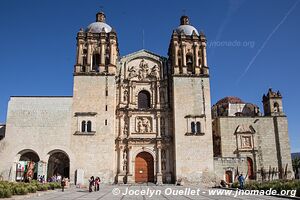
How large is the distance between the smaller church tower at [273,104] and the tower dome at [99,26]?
17.8 m

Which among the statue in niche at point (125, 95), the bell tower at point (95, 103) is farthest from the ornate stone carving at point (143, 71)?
the bell tower at point (95, 103)

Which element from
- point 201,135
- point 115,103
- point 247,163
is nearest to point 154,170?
point 201,135

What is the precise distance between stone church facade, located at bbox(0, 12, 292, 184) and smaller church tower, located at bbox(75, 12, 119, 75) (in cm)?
9

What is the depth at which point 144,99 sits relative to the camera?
29500mm

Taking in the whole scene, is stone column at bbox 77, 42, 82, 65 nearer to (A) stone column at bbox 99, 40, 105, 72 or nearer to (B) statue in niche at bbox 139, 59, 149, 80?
(A) stone column at bbox 99, 40, 105, 72

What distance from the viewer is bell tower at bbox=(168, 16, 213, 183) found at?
2630 centimetres

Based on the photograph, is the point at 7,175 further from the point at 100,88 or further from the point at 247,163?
the point at 247,163

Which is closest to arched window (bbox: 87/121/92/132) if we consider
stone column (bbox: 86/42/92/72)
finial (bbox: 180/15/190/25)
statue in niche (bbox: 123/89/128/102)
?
statue in niche (bbox: 123/89/128/102)

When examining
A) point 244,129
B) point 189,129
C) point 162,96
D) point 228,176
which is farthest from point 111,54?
point 228,176

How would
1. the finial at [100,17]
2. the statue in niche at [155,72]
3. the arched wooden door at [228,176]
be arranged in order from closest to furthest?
the arched wooden door at [228,176]
the statue in niche at [155,72]
the finial at [100,17]

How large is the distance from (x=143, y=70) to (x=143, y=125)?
5.34 m

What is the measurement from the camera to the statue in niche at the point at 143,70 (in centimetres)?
2960

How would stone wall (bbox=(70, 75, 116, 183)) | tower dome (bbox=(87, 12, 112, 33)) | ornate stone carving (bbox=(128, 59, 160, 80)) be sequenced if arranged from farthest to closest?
tower dome (bbox=(87, 12, 112, 33)) < ornate stone carving (bbox=(128, 59, 160, 80)) < stone wall (bbox=(70, 75, 116, 183))

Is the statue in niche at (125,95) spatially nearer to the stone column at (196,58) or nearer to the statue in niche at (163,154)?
the statue in niche at (163,154)
